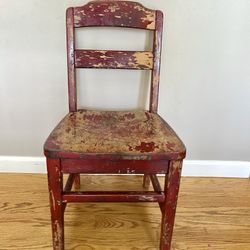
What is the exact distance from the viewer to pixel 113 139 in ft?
2.70

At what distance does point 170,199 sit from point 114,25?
25.4 inches

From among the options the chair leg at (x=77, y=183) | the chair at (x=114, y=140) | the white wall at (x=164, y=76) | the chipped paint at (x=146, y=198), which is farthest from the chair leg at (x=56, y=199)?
the white wall at (x=164, y=76)

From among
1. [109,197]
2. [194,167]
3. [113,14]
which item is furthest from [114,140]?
[194,167]

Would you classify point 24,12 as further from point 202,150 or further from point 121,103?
point 202,150

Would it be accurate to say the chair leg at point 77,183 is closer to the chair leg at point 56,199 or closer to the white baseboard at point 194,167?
the white baseboard at point 194,167

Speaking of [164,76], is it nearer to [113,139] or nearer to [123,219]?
[113,139]

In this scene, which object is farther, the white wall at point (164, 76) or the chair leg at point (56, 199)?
the white wall at point (164, 76)

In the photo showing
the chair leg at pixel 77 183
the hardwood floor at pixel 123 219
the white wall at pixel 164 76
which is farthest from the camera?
the chair leg at pixel 77 183

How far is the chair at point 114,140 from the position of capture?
0.78 m

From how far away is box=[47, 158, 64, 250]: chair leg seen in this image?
0.79 m

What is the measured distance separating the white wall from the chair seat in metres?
0.26

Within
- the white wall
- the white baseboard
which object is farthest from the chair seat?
the white baseboard

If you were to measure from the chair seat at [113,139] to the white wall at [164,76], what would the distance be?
0.26m

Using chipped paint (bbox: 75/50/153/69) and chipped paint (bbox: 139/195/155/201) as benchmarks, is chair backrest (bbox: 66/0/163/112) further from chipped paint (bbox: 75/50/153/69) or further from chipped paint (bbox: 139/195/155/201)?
chipped paint (bbox: 139/195/155/201)
